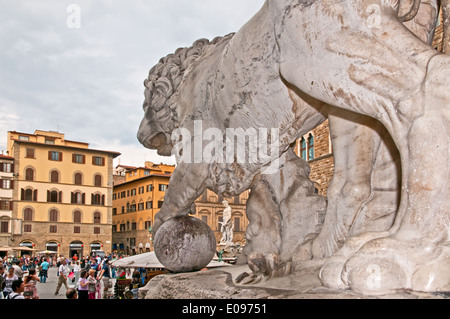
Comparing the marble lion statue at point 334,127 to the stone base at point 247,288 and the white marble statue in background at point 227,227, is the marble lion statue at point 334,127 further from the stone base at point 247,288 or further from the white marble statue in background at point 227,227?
the white marble statue in background at point 227,227

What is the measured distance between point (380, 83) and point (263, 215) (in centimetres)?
155

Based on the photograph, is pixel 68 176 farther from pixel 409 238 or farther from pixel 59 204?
pixel 409 238

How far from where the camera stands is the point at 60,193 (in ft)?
182

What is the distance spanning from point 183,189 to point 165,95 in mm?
751

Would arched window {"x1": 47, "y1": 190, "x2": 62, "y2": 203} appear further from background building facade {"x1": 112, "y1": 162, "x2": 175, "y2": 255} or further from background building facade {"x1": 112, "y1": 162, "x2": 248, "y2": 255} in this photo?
background building facade {"x1": 112, "y1": 162, "x2": 175, "y2": 255}

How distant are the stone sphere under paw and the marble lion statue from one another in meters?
0.15

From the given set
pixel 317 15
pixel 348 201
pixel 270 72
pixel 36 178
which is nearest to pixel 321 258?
pixel 348 201

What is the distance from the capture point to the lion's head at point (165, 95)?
3.65 metres

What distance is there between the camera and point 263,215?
10.8 ft

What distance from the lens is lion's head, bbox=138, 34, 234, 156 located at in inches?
144

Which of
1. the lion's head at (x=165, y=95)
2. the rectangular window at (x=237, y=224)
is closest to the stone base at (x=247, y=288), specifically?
the lion's head at (x=165, y=95)

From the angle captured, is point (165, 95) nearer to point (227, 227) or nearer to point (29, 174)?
point (227, 227)

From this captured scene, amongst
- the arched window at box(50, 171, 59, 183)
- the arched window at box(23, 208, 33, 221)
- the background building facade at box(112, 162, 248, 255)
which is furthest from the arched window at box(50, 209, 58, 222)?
the background building facade at box(112, 162, 248, 255)

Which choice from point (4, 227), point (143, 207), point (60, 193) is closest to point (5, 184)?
point (4, 227)
